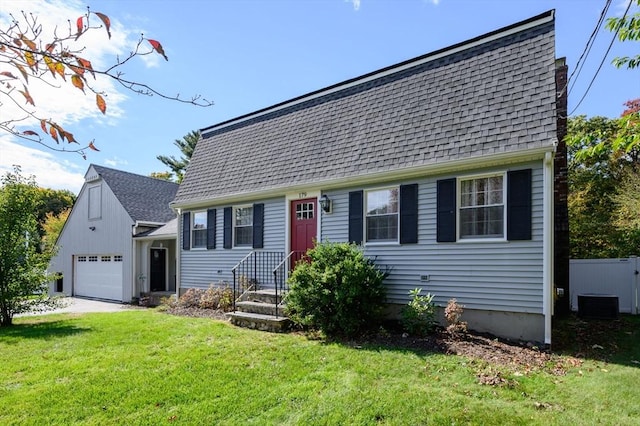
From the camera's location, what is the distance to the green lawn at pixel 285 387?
12.5 feet

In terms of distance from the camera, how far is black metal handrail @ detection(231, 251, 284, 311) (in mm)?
9961

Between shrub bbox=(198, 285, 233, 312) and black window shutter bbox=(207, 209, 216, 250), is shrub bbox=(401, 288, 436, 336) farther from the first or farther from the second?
black window shutter bbox=(207, 209, 216, 250)

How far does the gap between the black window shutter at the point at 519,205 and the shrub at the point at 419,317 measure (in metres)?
1.83

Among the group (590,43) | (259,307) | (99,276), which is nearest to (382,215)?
(259,307)

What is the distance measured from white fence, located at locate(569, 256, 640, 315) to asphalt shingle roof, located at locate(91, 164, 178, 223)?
15369mm

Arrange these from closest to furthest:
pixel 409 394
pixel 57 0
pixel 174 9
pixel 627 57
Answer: pixel 57 0, pixel 174 9, pixel 409 394, pixel 627 57

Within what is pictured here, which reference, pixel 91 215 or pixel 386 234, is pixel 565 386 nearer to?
pixel 386 234

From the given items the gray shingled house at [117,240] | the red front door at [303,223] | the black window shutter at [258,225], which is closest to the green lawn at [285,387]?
the red front door at [303,223]

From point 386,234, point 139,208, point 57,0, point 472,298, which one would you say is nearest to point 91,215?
point 139,208

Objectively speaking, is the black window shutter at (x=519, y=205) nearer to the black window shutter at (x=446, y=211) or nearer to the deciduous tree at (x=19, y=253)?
the black window shutter at (x=446, y=211)

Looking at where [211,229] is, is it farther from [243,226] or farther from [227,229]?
[243,226]

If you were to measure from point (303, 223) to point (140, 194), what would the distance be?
11431 millimetres

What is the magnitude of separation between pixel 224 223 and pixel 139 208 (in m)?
7.27

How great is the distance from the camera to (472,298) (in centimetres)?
688
